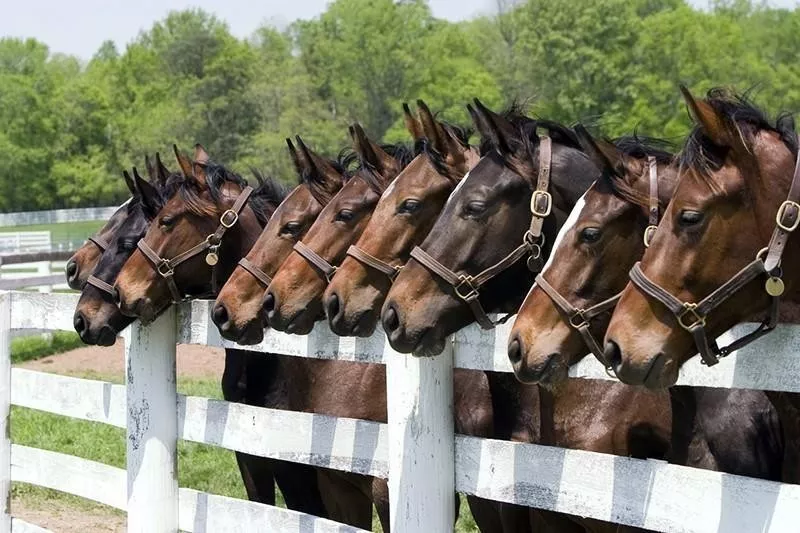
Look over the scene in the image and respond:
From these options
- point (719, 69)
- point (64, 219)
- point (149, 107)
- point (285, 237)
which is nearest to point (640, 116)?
point (719, 69)

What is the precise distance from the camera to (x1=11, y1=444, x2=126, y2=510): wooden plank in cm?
560

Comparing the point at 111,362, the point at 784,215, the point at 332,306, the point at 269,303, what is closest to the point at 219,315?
the point at 269,303

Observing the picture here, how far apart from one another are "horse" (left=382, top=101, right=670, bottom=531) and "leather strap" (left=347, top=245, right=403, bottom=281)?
362 millimetres

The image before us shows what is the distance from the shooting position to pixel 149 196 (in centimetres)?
667

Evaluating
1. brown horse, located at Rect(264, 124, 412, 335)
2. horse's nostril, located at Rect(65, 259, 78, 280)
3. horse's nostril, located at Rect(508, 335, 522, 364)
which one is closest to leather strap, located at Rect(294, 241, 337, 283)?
brown horse, located at Rect(264, 124, 412, 335)

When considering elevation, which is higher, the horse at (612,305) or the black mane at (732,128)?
the black mane at (732,128)

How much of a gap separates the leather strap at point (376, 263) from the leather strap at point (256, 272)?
944mm

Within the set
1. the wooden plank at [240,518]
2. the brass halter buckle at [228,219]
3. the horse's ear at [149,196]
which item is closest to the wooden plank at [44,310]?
the horse's ear at [149,196]

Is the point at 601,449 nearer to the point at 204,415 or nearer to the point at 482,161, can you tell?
the point at 482,161

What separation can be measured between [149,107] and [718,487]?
263 ft

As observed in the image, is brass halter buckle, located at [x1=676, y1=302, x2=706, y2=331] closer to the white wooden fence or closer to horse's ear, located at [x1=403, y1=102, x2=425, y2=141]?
the white wooden fence

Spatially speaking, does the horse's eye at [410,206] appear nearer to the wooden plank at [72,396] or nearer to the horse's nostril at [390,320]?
the horse's nostril at [390,320]

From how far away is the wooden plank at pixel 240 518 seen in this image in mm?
4430

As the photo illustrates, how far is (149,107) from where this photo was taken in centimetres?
7988
